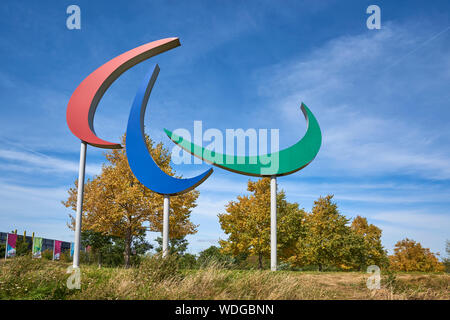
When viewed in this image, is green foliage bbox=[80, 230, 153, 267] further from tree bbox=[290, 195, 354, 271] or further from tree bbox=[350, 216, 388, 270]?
tree bbox=[350, 216, 388, 270]

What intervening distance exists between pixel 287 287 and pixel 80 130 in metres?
9.21

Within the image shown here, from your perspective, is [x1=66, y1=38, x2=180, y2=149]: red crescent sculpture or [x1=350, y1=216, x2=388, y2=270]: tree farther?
[x1=350, y1=216, x2=388, y2=270]: tree

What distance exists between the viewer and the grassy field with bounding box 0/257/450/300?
27.3 feet

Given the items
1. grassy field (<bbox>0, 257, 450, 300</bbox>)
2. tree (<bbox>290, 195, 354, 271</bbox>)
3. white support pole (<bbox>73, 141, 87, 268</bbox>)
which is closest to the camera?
grassy field (<bbox>0, 257, 450, 300</bbox>)

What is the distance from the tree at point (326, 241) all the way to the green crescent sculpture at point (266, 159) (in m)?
12.4

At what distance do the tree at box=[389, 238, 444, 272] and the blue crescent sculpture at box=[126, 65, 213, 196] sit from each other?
2625 cm

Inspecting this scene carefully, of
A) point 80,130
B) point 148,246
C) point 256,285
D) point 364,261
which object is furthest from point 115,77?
point 364,261

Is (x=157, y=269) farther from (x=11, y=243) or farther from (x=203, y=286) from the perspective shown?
(x=11, y=243)

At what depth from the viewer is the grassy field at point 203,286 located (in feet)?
27.3

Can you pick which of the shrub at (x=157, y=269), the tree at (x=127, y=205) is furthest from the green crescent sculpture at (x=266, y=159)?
the tree at (x=127, y=205)

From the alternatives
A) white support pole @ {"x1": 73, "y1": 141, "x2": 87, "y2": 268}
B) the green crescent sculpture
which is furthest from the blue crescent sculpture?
white support pole @ {"x1": 73, "y1": 141, "x2": 87, "y2": 268}

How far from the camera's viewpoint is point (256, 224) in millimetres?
20766

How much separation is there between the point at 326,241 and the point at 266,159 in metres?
13.4

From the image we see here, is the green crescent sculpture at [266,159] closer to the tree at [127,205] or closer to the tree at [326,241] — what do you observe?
the tree at [127,205]
